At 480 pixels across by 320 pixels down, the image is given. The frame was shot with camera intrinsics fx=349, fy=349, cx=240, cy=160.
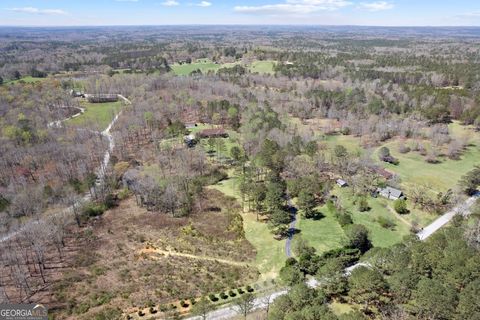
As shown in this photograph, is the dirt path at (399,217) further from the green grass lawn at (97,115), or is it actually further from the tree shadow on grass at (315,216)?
the green grass lawn at (97,115)

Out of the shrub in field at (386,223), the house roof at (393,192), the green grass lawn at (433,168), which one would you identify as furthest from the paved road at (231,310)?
the green grass lawn at (433,168)

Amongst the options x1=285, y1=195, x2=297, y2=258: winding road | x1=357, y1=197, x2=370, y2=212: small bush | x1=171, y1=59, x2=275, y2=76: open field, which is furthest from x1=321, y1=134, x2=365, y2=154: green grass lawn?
x1=171, y1=59, x2=275, y2=76: open field

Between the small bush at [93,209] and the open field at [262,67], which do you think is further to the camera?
the open field at [262,67]

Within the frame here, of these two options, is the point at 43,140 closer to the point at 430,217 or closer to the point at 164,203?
the point at 164,203

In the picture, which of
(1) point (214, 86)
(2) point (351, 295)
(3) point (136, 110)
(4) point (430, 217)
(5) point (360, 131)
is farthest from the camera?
(1) point (214, 86)

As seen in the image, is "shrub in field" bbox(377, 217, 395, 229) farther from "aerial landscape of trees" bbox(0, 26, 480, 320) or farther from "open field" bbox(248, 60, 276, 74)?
"open field" bbox(248, 60, 276, 74)

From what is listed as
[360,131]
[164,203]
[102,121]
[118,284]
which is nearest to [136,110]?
[102,121]
